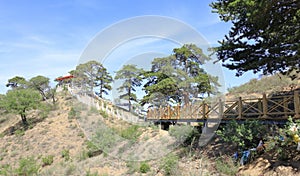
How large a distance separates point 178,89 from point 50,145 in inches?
444

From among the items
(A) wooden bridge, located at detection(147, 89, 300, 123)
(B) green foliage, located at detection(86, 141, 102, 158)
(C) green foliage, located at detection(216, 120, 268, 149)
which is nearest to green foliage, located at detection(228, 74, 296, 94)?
(A) wooden bridge, located at detection(147, 89, 300, 123)

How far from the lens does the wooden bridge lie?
7855mm

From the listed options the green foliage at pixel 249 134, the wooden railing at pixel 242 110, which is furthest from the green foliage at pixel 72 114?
the green foliage at pixel 249 134

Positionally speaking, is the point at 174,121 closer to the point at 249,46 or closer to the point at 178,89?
the point at 178,89

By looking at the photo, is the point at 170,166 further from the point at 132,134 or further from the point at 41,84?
the point at 41,84

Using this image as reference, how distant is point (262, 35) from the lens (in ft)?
29.2

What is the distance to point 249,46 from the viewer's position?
9312 millimetres

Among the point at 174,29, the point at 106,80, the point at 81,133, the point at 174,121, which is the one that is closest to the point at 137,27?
the point at 174,29

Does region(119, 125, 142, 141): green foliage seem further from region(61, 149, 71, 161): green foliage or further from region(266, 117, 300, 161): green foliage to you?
region(266, 117, 300, 161): green foliage

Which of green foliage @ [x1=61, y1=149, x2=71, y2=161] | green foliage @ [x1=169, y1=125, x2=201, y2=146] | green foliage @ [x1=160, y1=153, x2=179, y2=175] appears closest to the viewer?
green foliage @ [x1=160, y1=153, x2=179, y2=175]

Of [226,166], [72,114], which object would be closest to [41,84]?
[72,114]

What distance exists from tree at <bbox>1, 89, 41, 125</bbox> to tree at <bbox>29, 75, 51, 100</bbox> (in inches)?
316

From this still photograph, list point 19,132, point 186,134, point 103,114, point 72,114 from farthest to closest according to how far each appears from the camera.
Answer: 1. point 72,114
2. point 19,132
3. point 103,114
4. point 186,134

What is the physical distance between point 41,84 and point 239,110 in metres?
31.5
